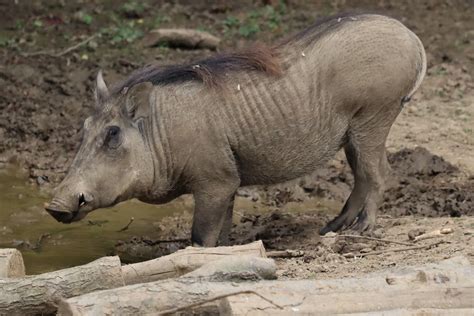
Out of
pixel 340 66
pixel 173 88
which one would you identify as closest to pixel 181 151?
pixel 173 88

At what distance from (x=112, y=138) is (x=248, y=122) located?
795mm

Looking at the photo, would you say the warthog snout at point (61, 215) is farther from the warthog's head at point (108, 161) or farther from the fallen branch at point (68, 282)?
the fallen branch at point (68, 282)

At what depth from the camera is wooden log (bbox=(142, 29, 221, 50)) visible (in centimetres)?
1065

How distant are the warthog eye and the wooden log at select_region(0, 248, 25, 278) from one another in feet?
3.30

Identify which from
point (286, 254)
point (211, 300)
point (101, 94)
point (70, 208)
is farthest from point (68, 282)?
point (101, 94)

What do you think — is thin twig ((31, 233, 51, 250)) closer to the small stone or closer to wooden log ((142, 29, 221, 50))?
the small stone

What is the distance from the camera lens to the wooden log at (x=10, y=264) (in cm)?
525

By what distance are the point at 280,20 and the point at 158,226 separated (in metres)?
4.40

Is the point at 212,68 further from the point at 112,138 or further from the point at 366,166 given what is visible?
the point at 366,166

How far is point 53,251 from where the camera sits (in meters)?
6.96

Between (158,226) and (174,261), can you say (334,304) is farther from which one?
(158,226)

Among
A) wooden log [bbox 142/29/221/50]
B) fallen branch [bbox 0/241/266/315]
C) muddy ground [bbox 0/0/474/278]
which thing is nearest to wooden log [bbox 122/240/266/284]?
fallen branch [bbox 0/241/266/315]

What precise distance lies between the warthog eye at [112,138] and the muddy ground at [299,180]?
899 mm

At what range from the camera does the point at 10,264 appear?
5.32 meters
